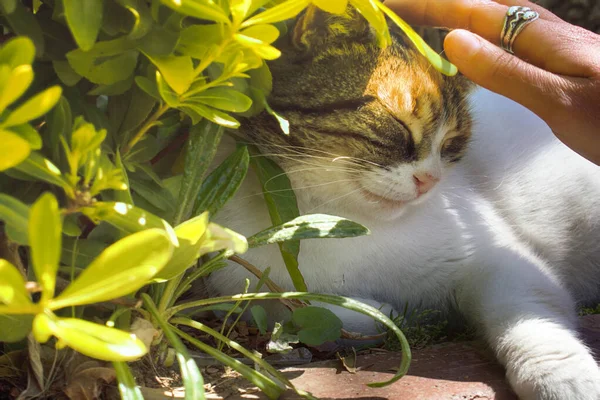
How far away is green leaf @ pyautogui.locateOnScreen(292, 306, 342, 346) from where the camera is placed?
3.79 ft

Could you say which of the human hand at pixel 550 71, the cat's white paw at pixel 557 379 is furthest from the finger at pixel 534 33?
the cat's white paw at pixel 557 379

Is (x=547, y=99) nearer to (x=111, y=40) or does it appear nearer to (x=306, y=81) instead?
(x=306, y=81)

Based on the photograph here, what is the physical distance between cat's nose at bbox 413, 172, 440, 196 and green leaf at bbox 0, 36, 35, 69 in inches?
39.1

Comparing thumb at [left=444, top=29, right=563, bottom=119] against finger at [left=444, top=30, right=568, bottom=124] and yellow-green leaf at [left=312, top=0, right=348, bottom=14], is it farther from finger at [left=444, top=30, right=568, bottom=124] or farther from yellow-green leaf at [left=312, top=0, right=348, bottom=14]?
yellow-green leaf at [left=312, top=0, right=348, bottom=14]

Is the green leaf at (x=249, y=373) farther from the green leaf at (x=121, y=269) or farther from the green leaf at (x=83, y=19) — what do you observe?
the green leaf at (x=83, y=19)

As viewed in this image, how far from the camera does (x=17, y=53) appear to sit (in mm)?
549

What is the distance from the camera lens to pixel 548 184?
197 centimetres

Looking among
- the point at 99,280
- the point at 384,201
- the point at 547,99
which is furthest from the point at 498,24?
the point at 99,280

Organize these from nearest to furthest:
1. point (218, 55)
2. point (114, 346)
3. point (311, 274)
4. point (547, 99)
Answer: point (114, 346), point (218, 55), point (547, 99), point (311, 274)

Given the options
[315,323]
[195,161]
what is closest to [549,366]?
[315,323]

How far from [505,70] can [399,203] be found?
1.50ft

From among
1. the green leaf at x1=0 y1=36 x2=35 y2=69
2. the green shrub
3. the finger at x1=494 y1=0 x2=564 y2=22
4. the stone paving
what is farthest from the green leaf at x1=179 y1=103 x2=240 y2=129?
the finger at x1=494 y1=0 x2=564 y2=22

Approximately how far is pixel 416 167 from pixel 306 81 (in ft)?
1.05

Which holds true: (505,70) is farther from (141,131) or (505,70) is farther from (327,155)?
(141,131)
